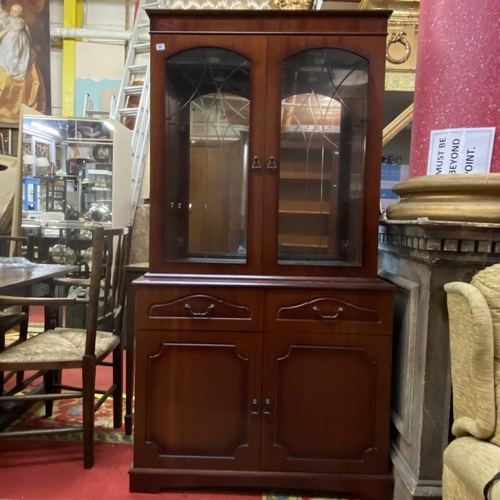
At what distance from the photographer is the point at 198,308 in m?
1.41

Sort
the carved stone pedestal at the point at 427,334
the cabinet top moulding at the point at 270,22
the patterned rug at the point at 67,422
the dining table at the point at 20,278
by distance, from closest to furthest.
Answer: the carved stone pedestal at the point at 427,334, the cabinet top moulding at the point at 270,22, the dining table at the point at 20,278, the patterned rug at the point at 67,422

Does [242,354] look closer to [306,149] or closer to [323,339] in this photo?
[323,339]

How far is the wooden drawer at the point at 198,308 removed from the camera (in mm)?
1400

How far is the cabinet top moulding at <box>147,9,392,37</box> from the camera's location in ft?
4.51

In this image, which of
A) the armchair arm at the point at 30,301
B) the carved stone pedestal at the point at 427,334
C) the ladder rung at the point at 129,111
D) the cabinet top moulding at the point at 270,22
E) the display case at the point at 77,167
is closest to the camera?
the carved stone pedestal at the point at 427,334

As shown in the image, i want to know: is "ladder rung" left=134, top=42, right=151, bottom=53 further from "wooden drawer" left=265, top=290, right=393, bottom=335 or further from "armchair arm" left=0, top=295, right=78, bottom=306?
"wooden drawer" left=265, top=290, right=393, bottom=335

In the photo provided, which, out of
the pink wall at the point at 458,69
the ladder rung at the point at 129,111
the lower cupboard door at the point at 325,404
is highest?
the ladder rung at the point at 129,111

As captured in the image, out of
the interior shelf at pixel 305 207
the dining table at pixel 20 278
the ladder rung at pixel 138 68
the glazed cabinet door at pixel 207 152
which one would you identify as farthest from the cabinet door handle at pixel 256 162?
the ladder rung at pixel 138 68

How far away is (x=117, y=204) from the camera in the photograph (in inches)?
123

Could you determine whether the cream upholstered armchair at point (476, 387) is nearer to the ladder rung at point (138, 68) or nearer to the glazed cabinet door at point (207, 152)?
the glazed cabinet door at point (207, 152)

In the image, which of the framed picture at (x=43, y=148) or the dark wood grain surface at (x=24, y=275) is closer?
the dark wood grain surface at (x=24, y=275)

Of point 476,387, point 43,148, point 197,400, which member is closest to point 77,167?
point 43,148

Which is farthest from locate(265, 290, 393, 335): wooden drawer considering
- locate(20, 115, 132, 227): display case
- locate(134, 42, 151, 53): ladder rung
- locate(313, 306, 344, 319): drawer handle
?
locate(134, 42, 151, 53): ladder rung

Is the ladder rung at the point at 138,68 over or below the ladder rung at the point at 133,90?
over
